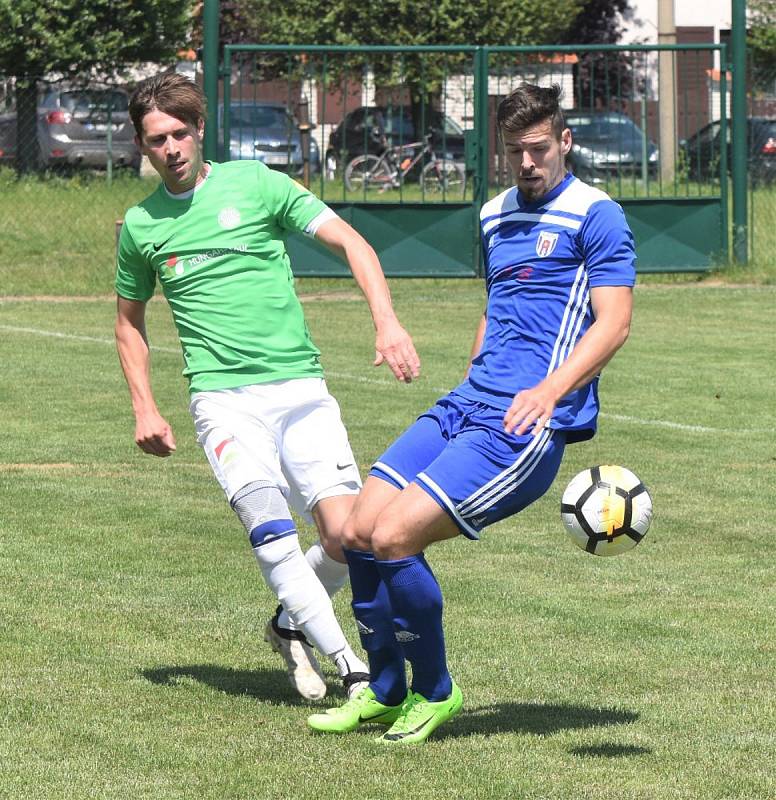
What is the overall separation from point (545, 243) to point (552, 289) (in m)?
0.14

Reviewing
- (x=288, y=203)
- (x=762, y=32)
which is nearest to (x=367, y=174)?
(x=288, y=203)

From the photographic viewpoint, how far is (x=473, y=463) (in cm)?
518

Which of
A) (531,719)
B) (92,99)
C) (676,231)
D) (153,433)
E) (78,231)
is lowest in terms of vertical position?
(676,231)

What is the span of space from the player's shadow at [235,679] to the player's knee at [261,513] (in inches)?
23.0

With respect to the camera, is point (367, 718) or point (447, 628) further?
point (447, 628)

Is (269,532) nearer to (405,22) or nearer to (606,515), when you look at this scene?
(606,515)

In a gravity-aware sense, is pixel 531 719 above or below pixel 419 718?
below

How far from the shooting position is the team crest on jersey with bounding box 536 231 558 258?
533 cm

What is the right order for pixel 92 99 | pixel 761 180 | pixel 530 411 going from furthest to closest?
pixel 761 180 < pixel 92 99 < pixel 530 411

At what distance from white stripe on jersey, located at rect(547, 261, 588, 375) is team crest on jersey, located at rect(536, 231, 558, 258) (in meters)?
0.11

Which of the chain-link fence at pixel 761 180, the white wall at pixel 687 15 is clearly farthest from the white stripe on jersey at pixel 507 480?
the white wall at pixel 687 15

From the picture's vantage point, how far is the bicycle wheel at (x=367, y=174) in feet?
69.0

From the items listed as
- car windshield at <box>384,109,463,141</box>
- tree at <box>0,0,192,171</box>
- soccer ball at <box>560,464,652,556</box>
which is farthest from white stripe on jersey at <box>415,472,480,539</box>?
tree at <box>0,0,192,171</box>

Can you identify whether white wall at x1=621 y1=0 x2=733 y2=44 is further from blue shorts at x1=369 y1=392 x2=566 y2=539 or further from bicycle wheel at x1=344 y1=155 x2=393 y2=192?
blue shorts at x1=369 y1=392 x2=566 y2=539
